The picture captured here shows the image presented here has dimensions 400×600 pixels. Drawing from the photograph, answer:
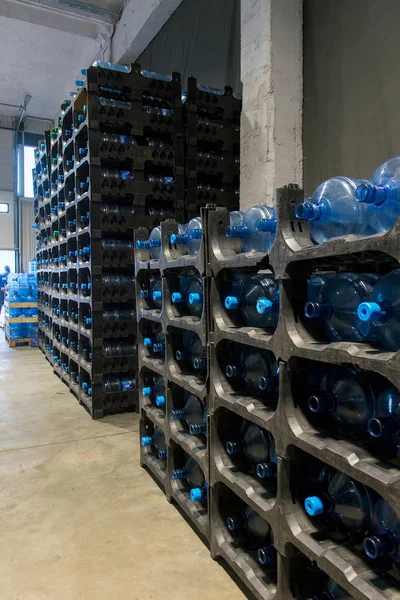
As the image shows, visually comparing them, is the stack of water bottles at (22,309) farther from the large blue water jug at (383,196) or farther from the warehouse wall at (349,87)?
the large blue water jug at (383,196)

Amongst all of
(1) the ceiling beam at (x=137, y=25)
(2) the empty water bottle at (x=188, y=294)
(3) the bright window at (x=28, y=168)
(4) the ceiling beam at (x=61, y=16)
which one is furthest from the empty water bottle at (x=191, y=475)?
(3) the bright window at (x=28, y=168)

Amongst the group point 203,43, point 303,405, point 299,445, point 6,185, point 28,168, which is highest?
point 28,168

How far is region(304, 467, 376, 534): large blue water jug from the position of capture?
Answer: 5.04ft

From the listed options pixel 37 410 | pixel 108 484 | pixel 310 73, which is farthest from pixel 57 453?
pixel 310 73

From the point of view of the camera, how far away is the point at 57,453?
3.67m

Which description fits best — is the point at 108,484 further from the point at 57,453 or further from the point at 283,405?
the point at 283,405

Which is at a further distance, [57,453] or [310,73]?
[310,73]

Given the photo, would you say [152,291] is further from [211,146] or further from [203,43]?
[203,43]

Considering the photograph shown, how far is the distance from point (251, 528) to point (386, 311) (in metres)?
1.40

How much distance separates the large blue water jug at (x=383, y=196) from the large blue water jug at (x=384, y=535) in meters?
0.93

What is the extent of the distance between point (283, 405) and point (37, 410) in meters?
3.92

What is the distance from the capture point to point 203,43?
5770 mm

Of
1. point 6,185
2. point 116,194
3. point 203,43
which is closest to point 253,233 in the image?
point 116,194

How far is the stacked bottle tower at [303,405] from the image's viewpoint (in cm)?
135
